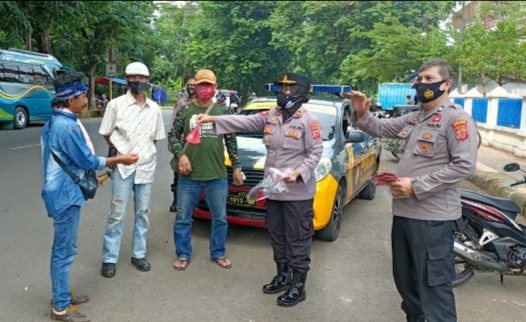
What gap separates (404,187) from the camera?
2.69 m

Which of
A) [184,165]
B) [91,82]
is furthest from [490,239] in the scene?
[91,82]

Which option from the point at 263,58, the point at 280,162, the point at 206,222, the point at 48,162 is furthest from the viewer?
the point at 263,58

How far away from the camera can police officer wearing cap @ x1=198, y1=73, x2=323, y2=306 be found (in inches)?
146

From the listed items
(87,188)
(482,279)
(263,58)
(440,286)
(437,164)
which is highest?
(263,58)

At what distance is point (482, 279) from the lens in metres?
4.50

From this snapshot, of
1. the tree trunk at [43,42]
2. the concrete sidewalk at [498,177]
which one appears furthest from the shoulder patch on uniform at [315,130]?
the tree trunk at [43,42]

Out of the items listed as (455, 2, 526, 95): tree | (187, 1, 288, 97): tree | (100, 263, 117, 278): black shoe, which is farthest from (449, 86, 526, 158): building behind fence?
(187, 1, 288, 97): tree

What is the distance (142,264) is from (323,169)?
2073mm

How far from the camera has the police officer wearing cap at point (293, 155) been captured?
12.2 feet

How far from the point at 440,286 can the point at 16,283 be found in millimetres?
3359

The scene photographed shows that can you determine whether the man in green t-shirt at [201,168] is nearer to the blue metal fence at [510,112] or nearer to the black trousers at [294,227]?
the black trousers at [294,227]

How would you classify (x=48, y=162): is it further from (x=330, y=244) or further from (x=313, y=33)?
(x=313, y=33)

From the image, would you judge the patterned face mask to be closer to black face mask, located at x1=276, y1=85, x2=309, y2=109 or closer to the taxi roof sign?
the taxi roof sign

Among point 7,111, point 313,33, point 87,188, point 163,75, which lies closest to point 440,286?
point 87,188
